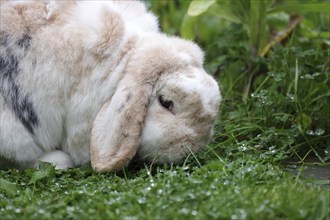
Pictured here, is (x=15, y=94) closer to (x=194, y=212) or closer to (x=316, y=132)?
(x=194, y=212)

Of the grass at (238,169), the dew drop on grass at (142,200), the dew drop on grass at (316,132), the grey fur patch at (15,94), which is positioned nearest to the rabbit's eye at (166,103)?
the grass at (238,169)

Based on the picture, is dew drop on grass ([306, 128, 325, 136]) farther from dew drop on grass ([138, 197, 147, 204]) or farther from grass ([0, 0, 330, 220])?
dew drop on grass ([138, 197, 147, 204])

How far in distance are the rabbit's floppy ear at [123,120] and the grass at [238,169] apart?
0.10m

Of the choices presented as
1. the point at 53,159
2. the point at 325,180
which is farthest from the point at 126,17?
the point at 325,180

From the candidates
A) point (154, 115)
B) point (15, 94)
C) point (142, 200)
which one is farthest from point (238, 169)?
point (15, 94)

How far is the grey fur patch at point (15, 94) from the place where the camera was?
140 inches

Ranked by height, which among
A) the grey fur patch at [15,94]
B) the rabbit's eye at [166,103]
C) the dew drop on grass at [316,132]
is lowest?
the dew drop on grass at [316,132]

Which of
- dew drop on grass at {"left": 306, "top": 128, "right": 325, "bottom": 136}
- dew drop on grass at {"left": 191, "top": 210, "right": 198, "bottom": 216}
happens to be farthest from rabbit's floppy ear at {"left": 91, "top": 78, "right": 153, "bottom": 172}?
dew drop on grass at {"left": 306, "top": 128, "right": 325, "bottom": 136}

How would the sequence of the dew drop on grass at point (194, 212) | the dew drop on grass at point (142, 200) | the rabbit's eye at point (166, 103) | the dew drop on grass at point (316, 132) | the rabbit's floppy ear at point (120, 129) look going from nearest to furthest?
the dew drop on grass at point (194, 212)
the dew drop on grass at point (142, 200)
the rabbit's floppy ear at point (120, 129)
the rabbit's eye at point (166, 103)
the dew drop on grass at point (316, 132)

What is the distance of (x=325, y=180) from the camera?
3266 millimetres

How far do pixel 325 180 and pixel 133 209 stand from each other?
97 centimetres

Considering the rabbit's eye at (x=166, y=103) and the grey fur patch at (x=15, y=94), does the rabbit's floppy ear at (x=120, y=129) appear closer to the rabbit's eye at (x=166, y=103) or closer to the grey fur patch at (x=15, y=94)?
the rabbit's eye at (x=166, y=103)

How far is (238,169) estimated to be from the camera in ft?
10.8

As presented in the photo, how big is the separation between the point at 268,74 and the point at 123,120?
1255mm
